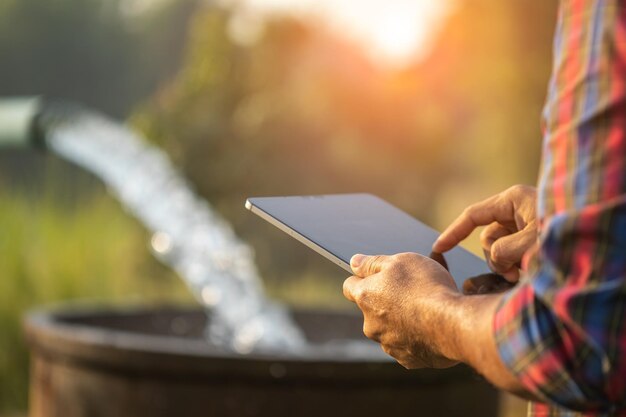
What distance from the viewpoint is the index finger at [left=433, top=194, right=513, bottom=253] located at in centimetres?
140

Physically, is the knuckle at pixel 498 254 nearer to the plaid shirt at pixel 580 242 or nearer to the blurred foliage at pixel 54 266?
the plaid shirt at pixel 580 242

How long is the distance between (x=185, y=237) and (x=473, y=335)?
303 centimetres

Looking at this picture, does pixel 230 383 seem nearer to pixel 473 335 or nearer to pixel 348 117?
pixel 473 335

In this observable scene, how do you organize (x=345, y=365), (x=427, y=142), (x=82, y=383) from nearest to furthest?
1. (x=345, y=365)
2. (x=82, y=383)
3. (x=427, y=142)

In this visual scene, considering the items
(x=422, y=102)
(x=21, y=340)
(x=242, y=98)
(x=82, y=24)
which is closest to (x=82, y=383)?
(x=21, y=340)

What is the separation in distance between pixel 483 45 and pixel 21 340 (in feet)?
13.3

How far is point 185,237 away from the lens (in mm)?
3961

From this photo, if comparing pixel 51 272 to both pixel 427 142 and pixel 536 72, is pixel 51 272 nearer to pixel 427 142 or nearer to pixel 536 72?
pixel 536 72

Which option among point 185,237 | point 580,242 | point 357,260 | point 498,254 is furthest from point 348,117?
point 580,242

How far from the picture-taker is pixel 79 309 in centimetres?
334

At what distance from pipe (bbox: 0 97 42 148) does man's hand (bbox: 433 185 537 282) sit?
3.95 meters

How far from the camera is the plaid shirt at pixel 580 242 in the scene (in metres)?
0.89

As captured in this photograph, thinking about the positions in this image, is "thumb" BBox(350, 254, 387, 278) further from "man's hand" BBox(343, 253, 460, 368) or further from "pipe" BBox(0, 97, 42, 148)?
"pipe" BBox(0, 97, 42, 148)

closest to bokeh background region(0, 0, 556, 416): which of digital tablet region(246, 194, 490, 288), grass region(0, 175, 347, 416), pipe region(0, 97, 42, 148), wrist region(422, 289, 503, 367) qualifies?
grass region(0, 175, 347, 416)
